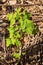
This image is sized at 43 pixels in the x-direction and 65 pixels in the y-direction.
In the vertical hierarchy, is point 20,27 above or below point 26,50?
above

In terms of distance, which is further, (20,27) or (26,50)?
(26,50)

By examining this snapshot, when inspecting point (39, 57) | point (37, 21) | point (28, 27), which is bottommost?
point (39, 57)

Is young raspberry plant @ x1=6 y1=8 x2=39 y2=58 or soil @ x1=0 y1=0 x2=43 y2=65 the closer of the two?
young raspberry plant @ x1=6 y1=8 x2=39 y2=58

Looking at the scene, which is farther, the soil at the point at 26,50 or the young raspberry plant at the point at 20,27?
the soil at the point at 26,50

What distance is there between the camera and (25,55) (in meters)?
3.54

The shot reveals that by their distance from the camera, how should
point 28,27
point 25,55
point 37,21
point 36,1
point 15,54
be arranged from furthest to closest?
point 36,1, point 37,21, point 25,55, point 15,54, point 28,27

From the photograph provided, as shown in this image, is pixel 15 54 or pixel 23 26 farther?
pixel 15 54

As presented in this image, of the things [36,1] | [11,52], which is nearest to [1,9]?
[36,1]

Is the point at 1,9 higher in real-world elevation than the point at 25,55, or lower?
higher

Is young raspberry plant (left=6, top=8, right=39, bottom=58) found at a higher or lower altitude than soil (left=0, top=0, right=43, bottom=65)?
higher

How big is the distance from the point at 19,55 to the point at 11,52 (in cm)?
30

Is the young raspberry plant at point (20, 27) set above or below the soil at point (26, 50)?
above

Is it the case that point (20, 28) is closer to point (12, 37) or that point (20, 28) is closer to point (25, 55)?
point (12, 37)

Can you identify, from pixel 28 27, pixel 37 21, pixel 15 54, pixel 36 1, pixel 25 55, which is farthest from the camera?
pixel 36 1
